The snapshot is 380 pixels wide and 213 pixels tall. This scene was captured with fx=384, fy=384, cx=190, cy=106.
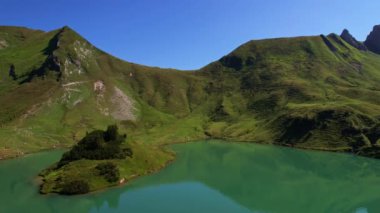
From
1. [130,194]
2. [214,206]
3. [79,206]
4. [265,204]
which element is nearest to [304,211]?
[265,204]

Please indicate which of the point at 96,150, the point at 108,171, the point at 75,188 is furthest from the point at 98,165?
the point at 75,188

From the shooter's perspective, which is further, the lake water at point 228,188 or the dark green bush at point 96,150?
the dark green bush at point 96,150

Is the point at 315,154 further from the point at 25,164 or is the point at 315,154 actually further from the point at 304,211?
the point at 25,164

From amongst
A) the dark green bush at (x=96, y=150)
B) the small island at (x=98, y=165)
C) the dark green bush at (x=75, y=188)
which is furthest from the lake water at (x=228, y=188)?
the dark green bush at (x=96, y=150)

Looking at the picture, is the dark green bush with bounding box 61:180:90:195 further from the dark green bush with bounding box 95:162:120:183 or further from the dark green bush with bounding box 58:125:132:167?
the dark green bush with bounding box 58:125:132:167

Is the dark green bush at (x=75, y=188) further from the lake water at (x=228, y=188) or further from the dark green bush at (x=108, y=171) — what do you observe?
the dark green bush at (x=108, y=171)

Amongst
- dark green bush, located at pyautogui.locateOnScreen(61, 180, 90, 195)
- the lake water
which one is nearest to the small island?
dark green bush, located at pyautogui.locateOnScreen(61, 180, 90, 195)
